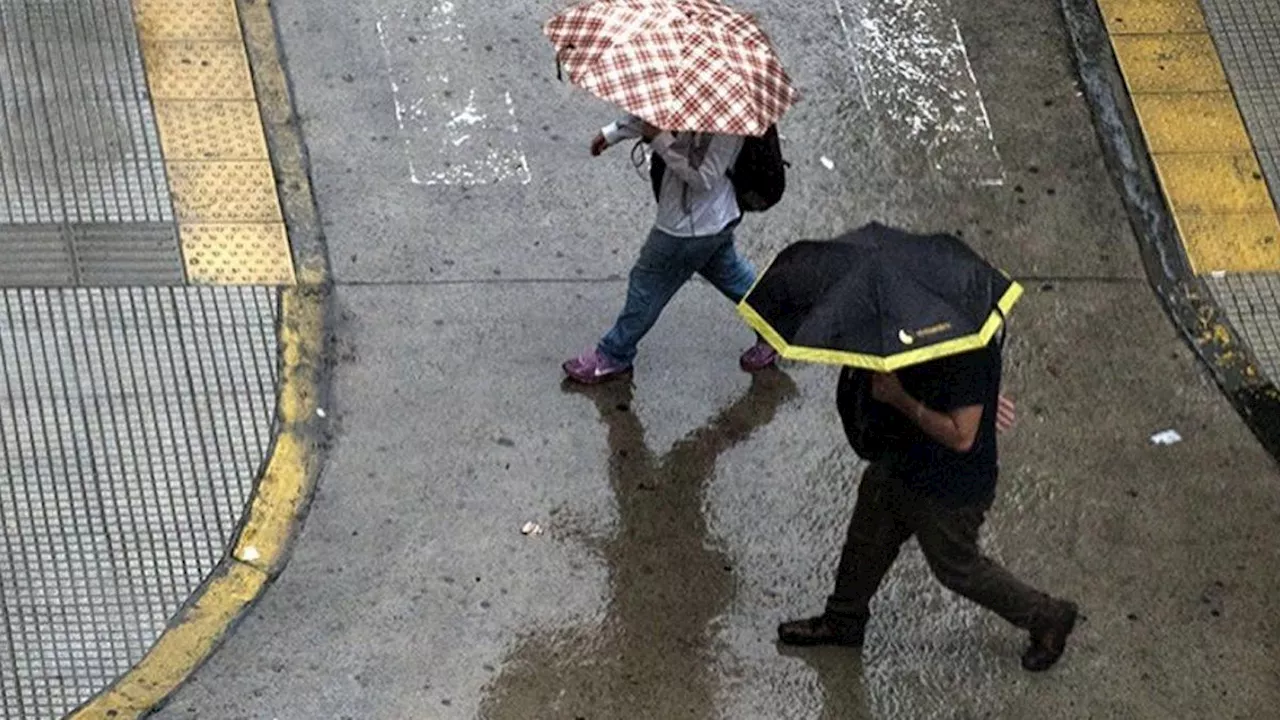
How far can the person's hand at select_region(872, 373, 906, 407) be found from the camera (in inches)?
280

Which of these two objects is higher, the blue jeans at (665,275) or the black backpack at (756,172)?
the black backpack at (756,172)

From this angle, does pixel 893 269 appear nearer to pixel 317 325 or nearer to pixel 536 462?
pixel 536 462

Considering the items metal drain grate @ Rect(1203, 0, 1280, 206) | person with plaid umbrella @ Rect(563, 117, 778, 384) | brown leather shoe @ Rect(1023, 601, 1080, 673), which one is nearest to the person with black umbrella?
brown leather shoe @ Rect(1023, 601, 1080, 673)

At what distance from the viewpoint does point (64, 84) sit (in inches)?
381

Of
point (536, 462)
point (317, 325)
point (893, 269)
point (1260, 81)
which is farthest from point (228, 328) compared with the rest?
point (1260, 81)

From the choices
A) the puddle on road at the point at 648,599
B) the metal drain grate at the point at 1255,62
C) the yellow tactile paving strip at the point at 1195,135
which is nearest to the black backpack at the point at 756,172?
the puddle on road at the point at 648,599

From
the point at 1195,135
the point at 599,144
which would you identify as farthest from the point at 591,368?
the point at 1195,135

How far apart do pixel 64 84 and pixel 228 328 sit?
1.39 m

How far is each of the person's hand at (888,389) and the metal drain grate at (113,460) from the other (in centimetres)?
237

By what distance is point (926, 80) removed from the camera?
10.3 m

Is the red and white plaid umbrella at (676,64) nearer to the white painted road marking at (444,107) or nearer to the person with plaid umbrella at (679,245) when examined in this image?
the person with plaid umbrella at (679,245)

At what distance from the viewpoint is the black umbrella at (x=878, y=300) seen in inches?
272

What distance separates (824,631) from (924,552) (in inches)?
23.6

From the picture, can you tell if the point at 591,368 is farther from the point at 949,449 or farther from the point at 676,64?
the point at 949,449
